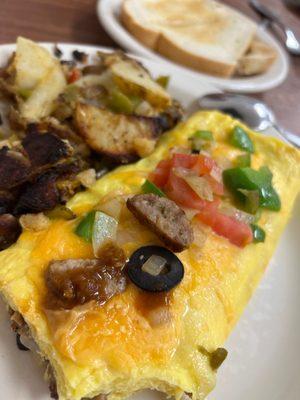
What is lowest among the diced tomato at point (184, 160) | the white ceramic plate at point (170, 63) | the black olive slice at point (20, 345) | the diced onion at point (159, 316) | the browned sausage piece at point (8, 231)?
the black olive slice at point (20, 345)

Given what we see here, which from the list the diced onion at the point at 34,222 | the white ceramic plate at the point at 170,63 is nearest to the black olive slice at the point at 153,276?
the diced onion at the point at 34,222

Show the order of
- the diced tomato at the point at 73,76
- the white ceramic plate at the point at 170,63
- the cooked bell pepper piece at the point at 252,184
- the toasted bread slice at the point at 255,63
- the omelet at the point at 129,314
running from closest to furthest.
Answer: the omelet at the point at 129,314
the cooked bell pepper piece at the point at 252,184
the diced tomato at the point at 73,76
the white ceramic plate at the point at 170,63
the toasted bread slice at the point at 255,63

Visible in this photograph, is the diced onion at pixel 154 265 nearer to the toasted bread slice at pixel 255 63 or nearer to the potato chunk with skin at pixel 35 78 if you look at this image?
the potato chunk with skin at pixel 35 78

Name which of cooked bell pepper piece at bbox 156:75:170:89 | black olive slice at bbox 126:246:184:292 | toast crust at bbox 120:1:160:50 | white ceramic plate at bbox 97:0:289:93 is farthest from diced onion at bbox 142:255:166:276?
toast crust at bbox 120:1:160:50

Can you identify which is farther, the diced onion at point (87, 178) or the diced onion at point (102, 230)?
the diced onion at point (87, 178)

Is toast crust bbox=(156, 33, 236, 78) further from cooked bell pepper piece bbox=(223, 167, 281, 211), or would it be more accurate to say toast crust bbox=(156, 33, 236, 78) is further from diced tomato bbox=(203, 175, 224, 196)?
diced tomato bbox=(203, 175, 224, 196)

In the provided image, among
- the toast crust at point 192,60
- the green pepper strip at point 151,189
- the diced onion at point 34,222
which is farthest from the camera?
the toast crust at point 192,60

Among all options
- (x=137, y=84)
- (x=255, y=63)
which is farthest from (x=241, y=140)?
(x=255, y=63)

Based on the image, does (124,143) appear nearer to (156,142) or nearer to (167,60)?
(156,142)
